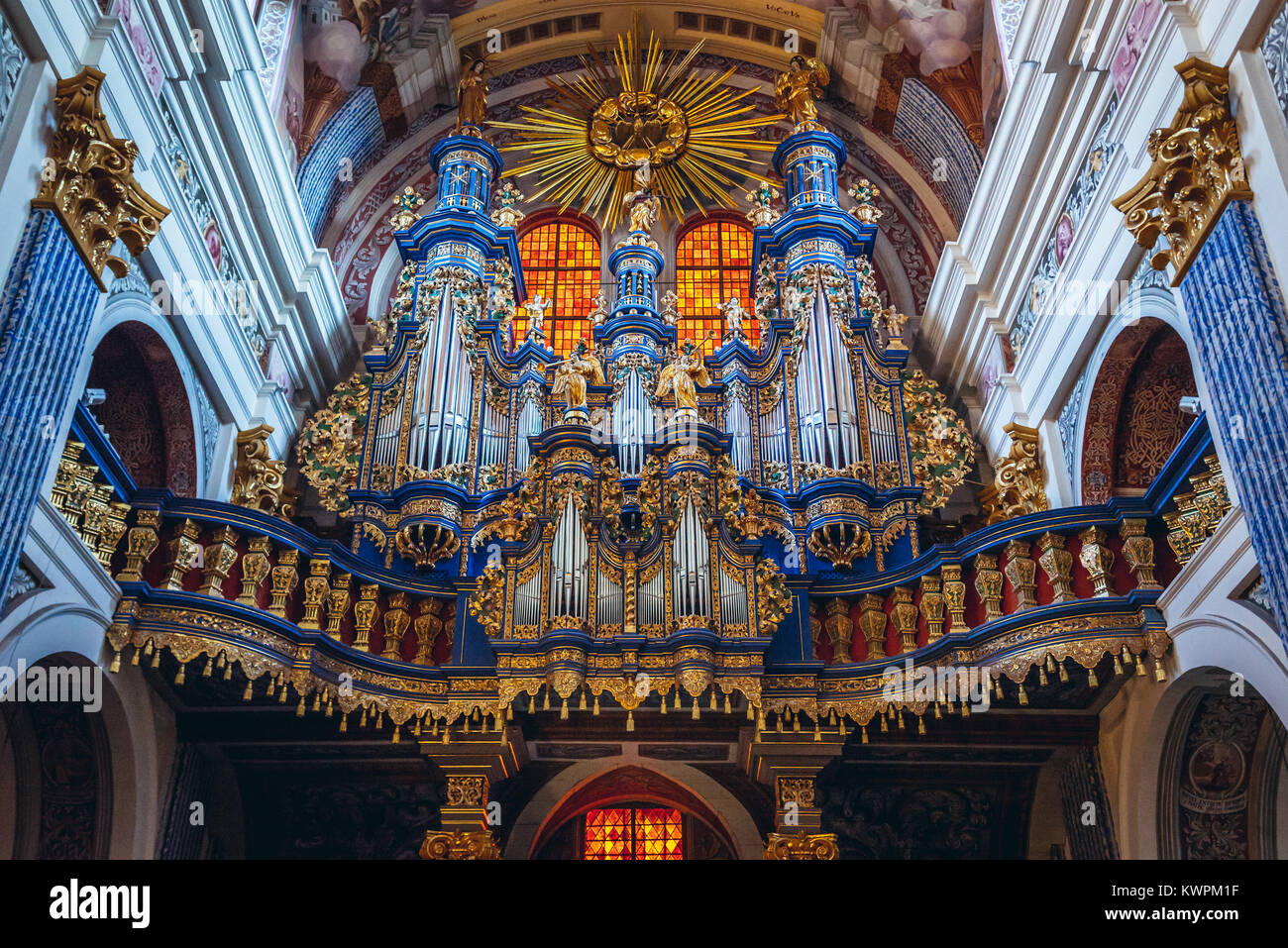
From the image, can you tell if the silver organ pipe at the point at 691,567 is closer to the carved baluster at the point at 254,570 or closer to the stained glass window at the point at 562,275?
the carved baluster at the point at 254,570

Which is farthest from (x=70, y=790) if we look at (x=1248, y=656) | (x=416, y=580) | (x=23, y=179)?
(x=1248, y=656)

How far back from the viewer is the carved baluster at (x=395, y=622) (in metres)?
10.6

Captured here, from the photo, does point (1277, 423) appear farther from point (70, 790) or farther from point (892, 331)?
point (70, 790)

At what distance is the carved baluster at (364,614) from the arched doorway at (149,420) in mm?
2366

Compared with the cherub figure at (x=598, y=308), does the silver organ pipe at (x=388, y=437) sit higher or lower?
lower

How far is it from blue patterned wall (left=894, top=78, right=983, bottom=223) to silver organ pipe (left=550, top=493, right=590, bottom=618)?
721cm

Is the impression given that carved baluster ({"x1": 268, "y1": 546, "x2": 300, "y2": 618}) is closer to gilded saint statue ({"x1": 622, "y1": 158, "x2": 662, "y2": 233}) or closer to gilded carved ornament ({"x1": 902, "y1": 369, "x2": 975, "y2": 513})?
gilded carved ornament ({"x1": 902, "y1": 369, "x2": 975, "y2": 513})

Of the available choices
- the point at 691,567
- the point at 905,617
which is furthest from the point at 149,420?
A: the point at 905,617

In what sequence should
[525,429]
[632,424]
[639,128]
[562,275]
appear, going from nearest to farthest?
1. [632,424]
2. [525,429]
3. [562,275]
4. [639,128]

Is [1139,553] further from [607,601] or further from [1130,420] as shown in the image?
[607,601]

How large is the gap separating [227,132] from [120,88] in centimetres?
226

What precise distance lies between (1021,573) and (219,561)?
6526mm

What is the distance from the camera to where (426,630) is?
10711 millimetres

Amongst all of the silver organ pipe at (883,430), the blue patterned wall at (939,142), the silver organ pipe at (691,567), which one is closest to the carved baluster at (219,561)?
the silver organ pipe at (691,567)
